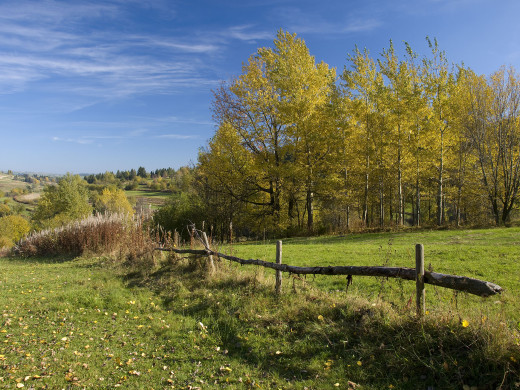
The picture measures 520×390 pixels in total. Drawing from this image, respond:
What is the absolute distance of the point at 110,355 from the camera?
4.64m

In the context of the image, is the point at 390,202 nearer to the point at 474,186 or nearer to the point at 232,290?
the point at 474,186

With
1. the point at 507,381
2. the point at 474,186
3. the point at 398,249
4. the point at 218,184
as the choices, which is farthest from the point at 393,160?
the point at 507,381

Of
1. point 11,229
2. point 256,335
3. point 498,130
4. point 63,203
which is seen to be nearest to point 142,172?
point 11,229

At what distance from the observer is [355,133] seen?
2061 centimetres

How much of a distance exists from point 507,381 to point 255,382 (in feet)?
9.32

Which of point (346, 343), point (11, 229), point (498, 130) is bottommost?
point (11, 229)

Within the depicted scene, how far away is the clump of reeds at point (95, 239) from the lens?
39.0 ft

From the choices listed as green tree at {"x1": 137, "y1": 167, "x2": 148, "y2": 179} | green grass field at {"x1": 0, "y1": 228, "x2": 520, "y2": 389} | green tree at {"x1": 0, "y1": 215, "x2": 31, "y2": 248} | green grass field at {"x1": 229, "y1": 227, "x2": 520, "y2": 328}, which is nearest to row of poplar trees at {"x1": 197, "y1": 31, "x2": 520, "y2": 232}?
green grass field at {"x1": 229, "y1": 227, "x2": 520, "y2": 328}

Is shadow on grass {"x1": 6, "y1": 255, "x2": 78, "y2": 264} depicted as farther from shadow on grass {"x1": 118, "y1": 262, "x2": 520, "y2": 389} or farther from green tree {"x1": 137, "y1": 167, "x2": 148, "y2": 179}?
green tree {"x1": 137, "y1": 167, "x2": 148, "y2": 179}

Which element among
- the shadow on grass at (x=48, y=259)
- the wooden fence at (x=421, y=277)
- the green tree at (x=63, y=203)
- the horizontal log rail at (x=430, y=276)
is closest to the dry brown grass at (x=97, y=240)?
the shadow on grass at (x=48, y=259)

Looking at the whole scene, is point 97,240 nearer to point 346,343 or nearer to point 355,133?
point 346,343

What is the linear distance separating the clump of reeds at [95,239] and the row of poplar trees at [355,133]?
867 cm

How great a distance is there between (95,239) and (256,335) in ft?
38.2

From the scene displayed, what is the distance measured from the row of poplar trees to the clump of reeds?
8.67 m
